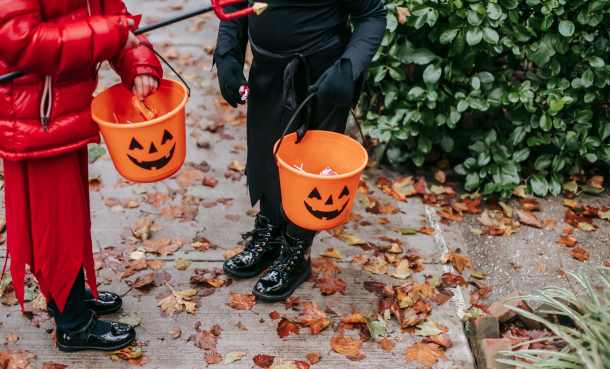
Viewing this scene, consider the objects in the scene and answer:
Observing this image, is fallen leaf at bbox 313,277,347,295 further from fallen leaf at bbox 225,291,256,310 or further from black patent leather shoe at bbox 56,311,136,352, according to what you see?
black patent leather shoe at bbox 56,311,136,352

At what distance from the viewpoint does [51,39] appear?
5.01 feet

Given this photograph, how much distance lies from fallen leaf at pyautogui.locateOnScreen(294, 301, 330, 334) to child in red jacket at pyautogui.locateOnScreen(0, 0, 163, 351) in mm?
899

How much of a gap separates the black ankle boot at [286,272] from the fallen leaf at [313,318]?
15 cm

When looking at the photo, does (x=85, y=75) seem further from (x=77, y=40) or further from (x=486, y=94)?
(x=486, y=94)

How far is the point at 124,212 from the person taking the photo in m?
3.23

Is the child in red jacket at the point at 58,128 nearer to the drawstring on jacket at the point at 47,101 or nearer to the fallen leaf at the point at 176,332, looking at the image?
the drawstring on jacket at the point at 47,101

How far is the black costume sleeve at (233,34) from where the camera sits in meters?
2.29

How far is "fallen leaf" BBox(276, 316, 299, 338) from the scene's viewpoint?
2399 millimetres

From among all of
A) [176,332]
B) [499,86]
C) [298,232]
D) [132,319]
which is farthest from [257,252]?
[499,86]

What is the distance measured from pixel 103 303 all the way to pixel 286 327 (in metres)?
0.96

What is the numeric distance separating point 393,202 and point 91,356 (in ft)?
7.10

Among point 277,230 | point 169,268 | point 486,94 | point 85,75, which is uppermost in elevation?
point 85,75

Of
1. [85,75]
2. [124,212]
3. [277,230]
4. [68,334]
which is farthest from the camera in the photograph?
[124,212]

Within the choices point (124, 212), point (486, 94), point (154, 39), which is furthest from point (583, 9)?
point (154, 39)
